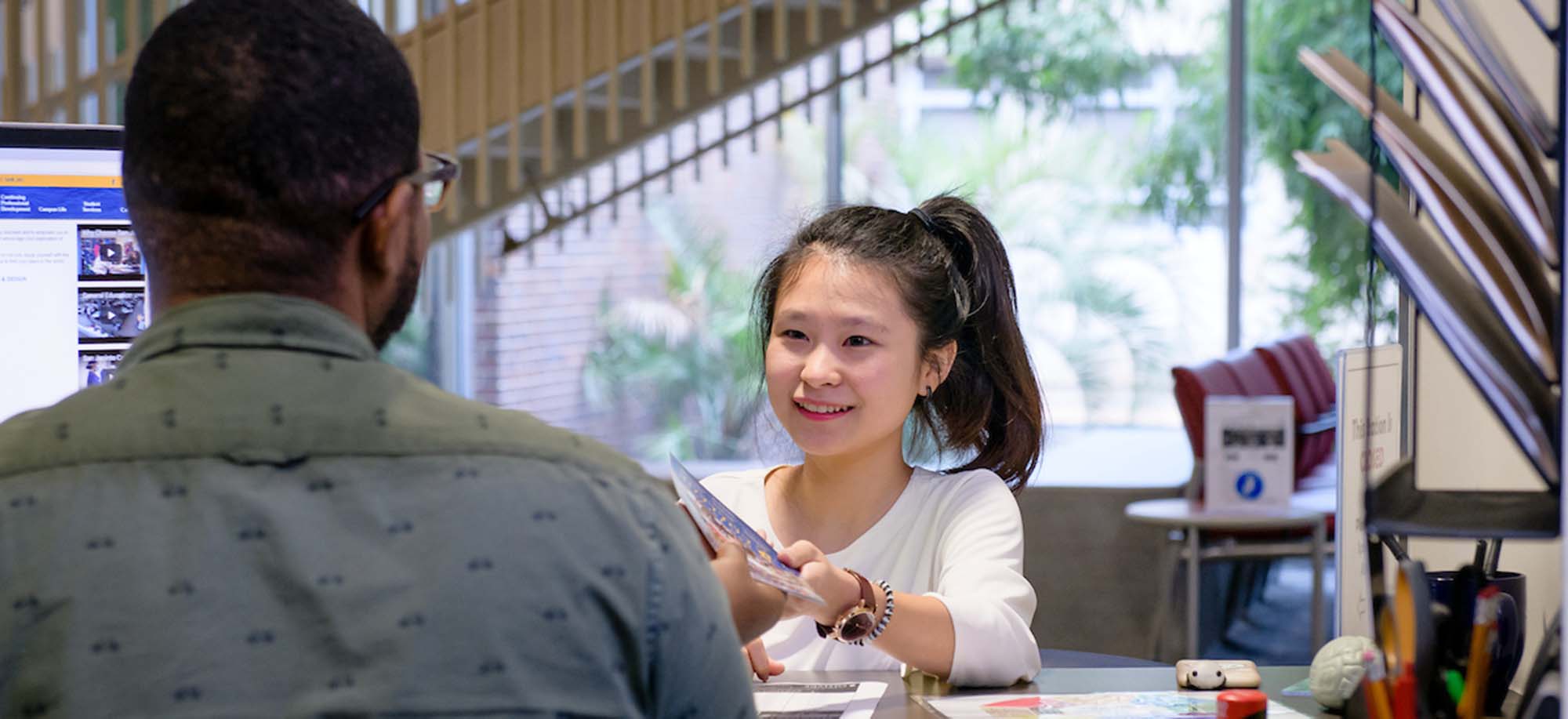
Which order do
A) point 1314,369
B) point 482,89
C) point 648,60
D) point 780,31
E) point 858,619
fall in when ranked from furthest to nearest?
point 1314,369 < point 780,31 < point 648,60 < point 482,89 < point 858,619

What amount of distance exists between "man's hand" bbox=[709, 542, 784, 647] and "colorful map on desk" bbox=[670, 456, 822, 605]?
0.07 feet

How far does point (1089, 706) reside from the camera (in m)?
1.60

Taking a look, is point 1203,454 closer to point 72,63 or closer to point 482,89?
point 482,89

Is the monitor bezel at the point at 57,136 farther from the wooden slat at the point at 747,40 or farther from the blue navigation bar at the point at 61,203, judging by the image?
the wooden slat at the point at 747,40

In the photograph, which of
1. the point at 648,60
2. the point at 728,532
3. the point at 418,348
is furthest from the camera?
the point at 418,348

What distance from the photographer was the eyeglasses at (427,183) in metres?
0.90

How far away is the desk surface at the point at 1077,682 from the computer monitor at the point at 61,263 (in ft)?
2.80

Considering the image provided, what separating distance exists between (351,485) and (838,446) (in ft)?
3.97

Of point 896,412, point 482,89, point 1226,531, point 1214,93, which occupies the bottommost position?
point 1226,531

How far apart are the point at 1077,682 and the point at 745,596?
0.72 metres

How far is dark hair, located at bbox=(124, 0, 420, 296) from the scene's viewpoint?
0.86m

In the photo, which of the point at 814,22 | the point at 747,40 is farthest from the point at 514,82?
the point at 814,22

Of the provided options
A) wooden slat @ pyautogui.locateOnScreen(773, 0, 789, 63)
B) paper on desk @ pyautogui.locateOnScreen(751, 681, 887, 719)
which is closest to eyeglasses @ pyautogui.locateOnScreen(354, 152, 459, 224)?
paper on desk @ pyautogui.locateOnScreen(751, 681, 887, 719)

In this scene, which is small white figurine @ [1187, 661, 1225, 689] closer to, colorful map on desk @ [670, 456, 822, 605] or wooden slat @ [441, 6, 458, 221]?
colorful map on desk @ [670, 456, 822, 605]
